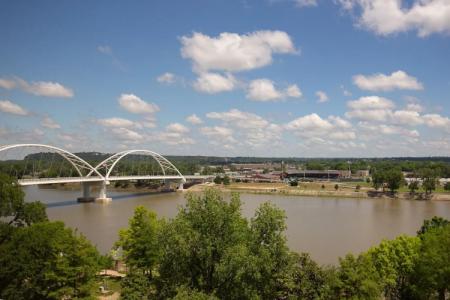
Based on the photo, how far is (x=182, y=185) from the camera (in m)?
85.4

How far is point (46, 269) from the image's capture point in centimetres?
1274

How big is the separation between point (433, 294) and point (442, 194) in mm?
57482

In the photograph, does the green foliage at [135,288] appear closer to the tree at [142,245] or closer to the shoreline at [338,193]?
the tree at [142,245]

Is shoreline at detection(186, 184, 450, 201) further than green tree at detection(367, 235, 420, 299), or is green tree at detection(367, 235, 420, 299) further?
shoreline at detection(186, 184, 450, 201)

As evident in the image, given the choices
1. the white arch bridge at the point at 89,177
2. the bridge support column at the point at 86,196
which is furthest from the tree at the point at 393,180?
the bridge support column at the point at 86,196

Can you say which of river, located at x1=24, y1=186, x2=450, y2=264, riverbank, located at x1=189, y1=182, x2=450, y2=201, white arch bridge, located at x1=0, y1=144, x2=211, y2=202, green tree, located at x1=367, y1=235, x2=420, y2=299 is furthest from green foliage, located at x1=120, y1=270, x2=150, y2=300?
riverbank, located at x1=189, y1=182, x2=450, y2=201

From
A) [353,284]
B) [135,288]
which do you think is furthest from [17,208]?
[353,284]

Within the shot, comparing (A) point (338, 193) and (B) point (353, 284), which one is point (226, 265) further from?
(A) point (338, 193)

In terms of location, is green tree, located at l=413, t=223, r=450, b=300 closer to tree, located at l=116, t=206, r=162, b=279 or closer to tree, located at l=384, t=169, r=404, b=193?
tree, located at l=116, t=206, r=162, b=279

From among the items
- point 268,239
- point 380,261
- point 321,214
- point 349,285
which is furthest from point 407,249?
point 321,214

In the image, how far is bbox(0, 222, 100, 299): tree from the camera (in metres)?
12.6

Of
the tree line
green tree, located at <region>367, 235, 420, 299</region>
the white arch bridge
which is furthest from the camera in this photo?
the white arch bridge

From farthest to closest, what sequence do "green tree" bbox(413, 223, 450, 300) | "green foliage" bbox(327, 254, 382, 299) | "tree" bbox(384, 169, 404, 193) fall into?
"tree" bbox(384, 169, 404, 193) < "green tree" bbox(413, 223, 450, 300) < "green foliage" bbox(327, 254, 382, 299)

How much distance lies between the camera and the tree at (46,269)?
1261 centimetres
